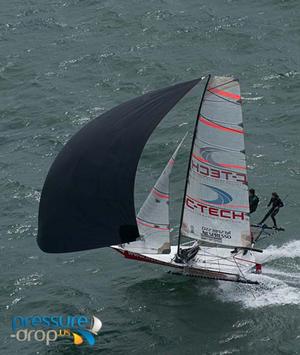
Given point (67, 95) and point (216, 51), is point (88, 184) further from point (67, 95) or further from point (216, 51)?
point (216, 51)

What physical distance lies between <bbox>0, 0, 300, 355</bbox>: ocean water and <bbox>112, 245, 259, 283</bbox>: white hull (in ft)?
2.81

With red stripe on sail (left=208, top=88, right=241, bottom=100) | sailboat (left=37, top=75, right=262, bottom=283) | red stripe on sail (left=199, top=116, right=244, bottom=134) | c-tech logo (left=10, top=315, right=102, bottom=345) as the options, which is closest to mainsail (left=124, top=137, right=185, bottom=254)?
sailboat (left=37, top=75, right=262, bottom=283)

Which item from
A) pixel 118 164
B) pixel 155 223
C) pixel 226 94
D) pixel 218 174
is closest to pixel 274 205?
pixel 218 174

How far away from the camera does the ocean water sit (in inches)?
1528

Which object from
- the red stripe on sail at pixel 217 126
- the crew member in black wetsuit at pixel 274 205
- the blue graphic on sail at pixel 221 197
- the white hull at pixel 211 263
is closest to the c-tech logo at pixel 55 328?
the white hull at pixel 211 263

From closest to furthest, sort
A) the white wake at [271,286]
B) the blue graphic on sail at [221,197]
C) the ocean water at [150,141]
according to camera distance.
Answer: the ocean water at [150,141] < the blue graphic on sail at [221,197] < the white wake at [271,286]

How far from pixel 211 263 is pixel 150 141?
15.2 m

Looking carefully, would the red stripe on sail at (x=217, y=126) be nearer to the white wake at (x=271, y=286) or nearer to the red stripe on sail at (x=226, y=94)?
the red stripe on sail at (x=226, y=94)

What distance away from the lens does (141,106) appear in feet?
120

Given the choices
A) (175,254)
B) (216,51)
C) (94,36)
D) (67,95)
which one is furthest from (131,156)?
(94,36)

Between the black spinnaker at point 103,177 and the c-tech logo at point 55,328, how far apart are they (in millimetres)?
4226

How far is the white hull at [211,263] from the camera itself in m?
40.7

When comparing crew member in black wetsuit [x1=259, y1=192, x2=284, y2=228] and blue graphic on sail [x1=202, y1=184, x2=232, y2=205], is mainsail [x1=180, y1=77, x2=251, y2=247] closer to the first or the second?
blue graphic on sail [x1=202, y1=184, x2=232, y2=205]

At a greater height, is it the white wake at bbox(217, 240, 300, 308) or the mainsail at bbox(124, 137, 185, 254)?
the mainsail at bbox(124, 137, 185, 254)
